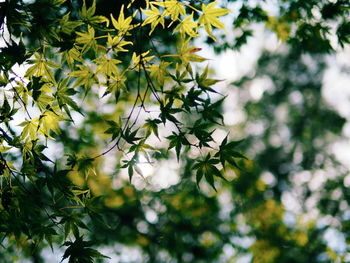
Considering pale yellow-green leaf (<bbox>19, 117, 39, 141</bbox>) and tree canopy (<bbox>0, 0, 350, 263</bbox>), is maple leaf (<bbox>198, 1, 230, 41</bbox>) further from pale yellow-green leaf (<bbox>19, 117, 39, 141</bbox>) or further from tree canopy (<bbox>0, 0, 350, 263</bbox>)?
pale yellow-green leaf (<bbox>19, 117, 39, 141</bbox>)

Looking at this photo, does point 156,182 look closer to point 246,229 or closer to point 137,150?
point 246,229

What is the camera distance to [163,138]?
7.30 meters

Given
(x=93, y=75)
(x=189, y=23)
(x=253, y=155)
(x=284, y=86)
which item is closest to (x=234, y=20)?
(x=189, y=23)

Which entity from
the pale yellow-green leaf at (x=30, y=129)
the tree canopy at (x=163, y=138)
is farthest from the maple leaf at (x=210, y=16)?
the pale yellow-green leaf at (x=30, y=129)

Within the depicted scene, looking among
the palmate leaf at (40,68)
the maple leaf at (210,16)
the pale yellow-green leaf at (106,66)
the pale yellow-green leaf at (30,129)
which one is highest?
the maple leaf at (210,16)

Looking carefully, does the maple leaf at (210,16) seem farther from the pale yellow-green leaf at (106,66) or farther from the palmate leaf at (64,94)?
the palmate leaf at (64,94)

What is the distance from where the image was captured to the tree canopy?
1497 millimetres

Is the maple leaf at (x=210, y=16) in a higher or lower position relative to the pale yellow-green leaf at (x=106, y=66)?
higher

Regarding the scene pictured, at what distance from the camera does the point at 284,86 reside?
1077cm

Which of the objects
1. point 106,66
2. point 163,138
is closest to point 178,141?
point 106,66

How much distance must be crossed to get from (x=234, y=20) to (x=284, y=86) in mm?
A: 8616

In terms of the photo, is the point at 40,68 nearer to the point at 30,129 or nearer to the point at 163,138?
the point at 30,129

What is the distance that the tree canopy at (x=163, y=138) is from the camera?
1.50m

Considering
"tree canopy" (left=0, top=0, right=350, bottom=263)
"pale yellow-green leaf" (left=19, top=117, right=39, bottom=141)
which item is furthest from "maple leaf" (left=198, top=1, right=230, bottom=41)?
"pale yellow-green leaf" (left=19, top=117, right=39, bottom=141)
